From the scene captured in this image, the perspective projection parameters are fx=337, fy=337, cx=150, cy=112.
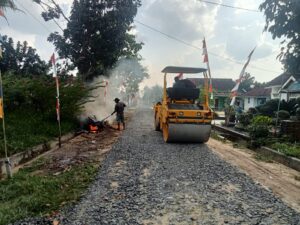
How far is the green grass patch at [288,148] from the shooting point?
1027cm

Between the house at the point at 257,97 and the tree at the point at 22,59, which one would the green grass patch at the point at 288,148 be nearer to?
the tree at the point at 22,59

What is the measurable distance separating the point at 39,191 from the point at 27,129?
21.5 feet

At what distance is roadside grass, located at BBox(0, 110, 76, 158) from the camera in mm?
10250

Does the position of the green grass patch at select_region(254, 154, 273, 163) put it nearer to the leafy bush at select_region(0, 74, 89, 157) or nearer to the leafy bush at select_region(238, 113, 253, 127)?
the leafy bush at select_region(238, 113, 253, 127)

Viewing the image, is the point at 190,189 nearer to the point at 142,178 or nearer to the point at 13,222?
the point at 142,178

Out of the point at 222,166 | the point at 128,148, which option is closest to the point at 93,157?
the point at 128,148

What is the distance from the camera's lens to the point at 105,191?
253 inches

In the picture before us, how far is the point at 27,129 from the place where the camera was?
12.4 metres

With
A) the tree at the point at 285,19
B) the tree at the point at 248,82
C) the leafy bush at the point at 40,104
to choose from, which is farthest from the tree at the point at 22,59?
the tree at the point at 248,82

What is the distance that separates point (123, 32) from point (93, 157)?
1401 centimetres

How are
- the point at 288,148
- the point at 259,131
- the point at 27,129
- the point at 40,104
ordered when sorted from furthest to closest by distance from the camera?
the point at 40,104 → the point at 259,131 → the point at 27,129 → the point at 288,148

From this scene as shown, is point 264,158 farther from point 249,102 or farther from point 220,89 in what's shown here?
point 220,89

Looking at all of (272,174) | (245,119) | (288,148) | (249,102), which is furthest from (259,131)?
(249,102)

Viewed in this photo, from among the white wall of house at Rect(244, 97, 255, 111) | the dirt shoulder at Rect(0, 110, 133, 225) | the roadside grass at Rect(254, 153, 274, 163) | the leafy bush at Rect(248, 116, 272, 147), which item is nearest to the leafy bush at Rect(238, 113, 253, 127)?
the leafy bush at Rect(248, 116, 272, 147)
